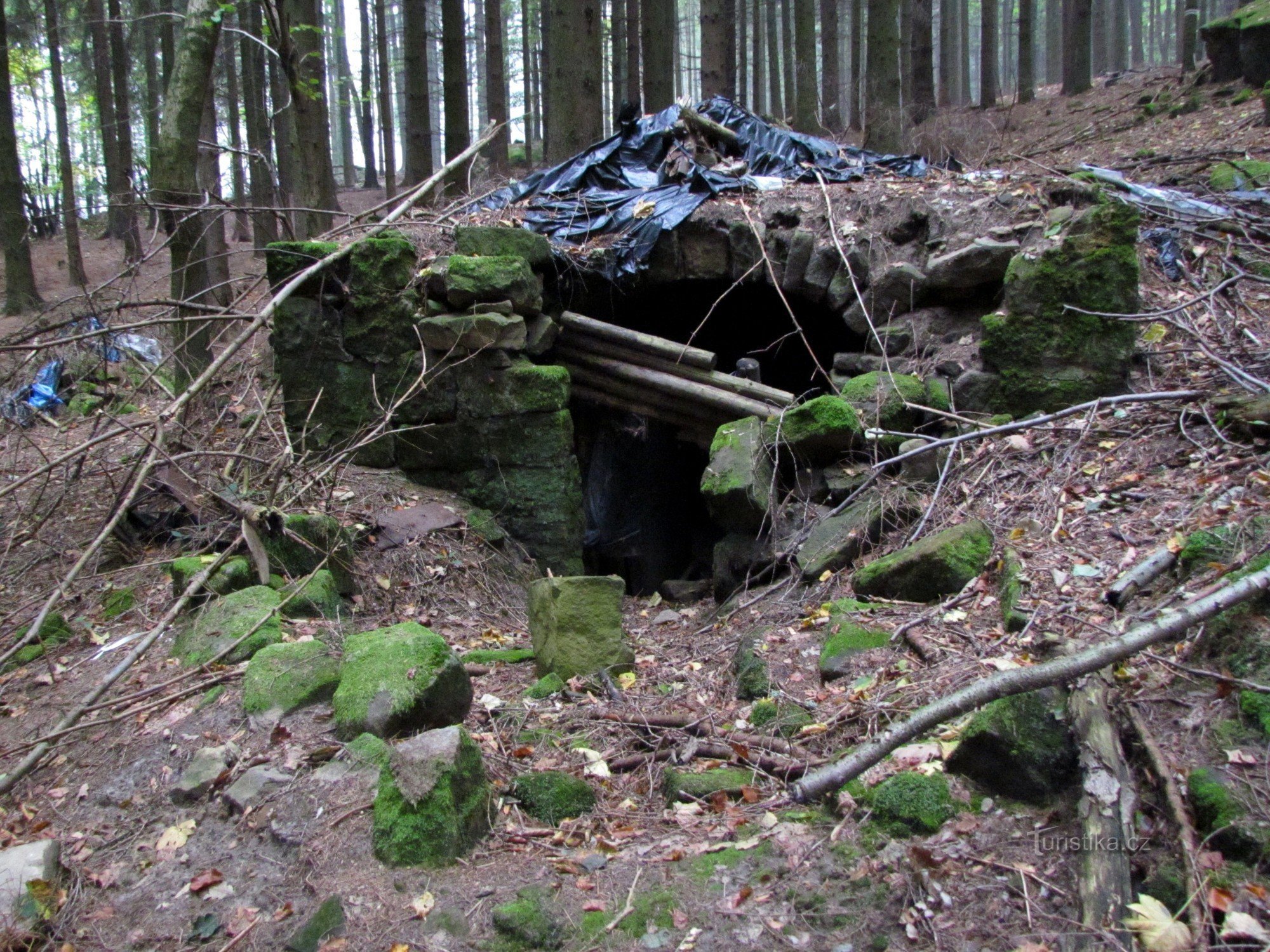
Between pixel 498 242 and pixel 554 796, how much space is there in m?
4.20

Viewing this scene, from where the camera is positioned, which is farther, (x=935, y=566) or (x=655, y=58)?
(x=655, y=58)

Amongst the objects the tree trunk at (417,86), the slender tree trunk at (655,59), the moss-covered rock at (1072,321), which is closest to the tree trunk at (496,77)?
the tree trunk at (417,86)

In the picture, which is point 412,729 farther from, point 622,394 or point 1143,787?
point 622,394

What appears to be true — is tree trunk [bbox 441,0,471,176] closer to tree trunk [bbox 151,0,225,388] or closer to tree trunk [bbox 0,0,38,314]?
tree trunk [bbox 151,0,225,388]

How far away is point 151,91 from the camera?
1784 cm

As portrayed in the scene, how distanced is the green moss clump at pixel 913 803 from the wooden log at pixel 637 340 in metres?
3.97

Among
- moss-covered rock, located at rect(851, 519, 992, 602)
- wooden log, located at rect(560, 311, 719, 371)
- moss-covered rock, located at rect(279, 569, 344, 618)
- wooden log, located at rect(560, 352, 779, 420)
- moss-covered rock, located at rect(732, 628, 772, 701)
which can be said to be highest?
wooden log, located at rect(560, 311, 719, 371)

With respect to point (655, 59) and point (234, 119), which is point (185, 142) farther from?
point (234, 119)

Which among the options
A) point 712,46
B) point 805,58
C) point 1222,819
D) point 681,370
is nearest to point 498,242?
point 681,370

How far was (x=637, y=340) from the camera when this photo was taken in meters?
6.47

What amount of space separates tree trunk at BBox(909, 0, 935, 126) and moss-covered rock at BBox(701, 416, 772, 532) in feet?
32.1

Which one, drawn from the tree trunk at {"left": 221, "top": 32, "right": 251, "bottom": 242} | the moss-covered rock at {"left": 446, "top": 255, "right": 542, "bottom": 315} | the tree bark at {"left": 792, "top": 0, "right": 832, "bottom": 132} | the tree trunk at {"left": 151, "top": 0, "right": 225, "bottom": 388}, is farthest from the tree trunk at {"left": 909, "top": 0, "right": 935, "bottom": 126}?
the tree trunk at {"left": 221, "top": 32, "right": 251, "bottom": 242}

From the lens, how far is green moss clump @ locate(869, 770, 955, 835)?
2.57 metres

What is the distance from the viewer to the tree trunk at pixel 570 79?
8.72 m
